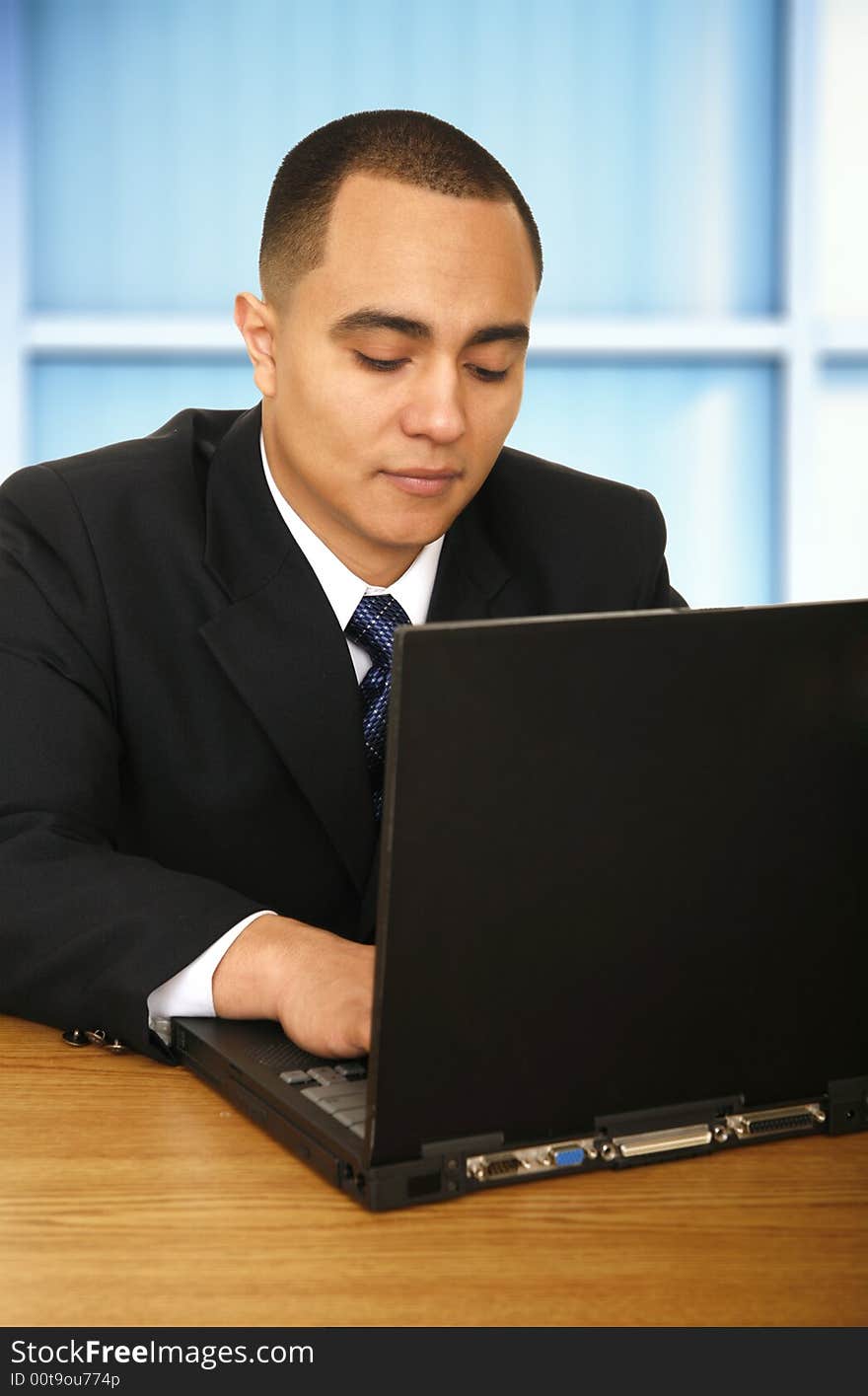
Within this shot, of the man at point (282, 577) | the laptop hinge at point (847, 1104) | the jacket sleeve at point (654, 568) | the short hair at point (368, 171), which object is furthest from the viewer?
→ the jacket sleeve at point (654, 568)

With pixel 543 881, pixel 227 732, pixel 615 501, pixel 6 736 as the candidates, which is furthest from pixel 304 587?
pixel 543 881

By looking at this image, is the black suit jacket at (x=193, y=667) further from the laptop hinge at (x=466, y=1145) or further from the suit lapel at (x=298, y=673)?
the laptop hinge at (x=466, y=1145)

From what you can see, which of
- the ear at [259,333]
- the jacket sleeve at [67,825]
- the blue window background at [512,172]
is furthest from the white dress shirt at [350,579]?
the blue window background at [512,172]

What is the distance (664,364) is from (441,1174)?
3352 mm

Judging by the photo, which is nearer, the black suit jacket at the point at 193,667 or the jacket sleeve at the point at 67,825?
the jacket sleeve at the point at 67,825

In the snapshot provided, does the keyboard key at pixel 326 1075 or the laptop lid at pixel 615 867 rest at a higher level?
the laptop lid at pixel 615 867

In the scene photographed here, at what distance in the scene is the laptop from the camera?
85 centimetres

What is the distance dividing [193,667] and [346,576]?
186 millimetres

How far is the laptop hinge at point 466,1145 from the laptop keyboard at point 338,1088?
0.16 feet

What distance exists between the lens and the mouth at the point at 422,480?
1507 mm

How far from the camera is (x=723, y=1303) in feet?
2.77

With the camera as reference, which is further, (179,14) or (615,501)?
(179,14)

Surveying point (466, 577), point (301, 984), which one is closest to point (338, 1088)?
point (301, 984)
